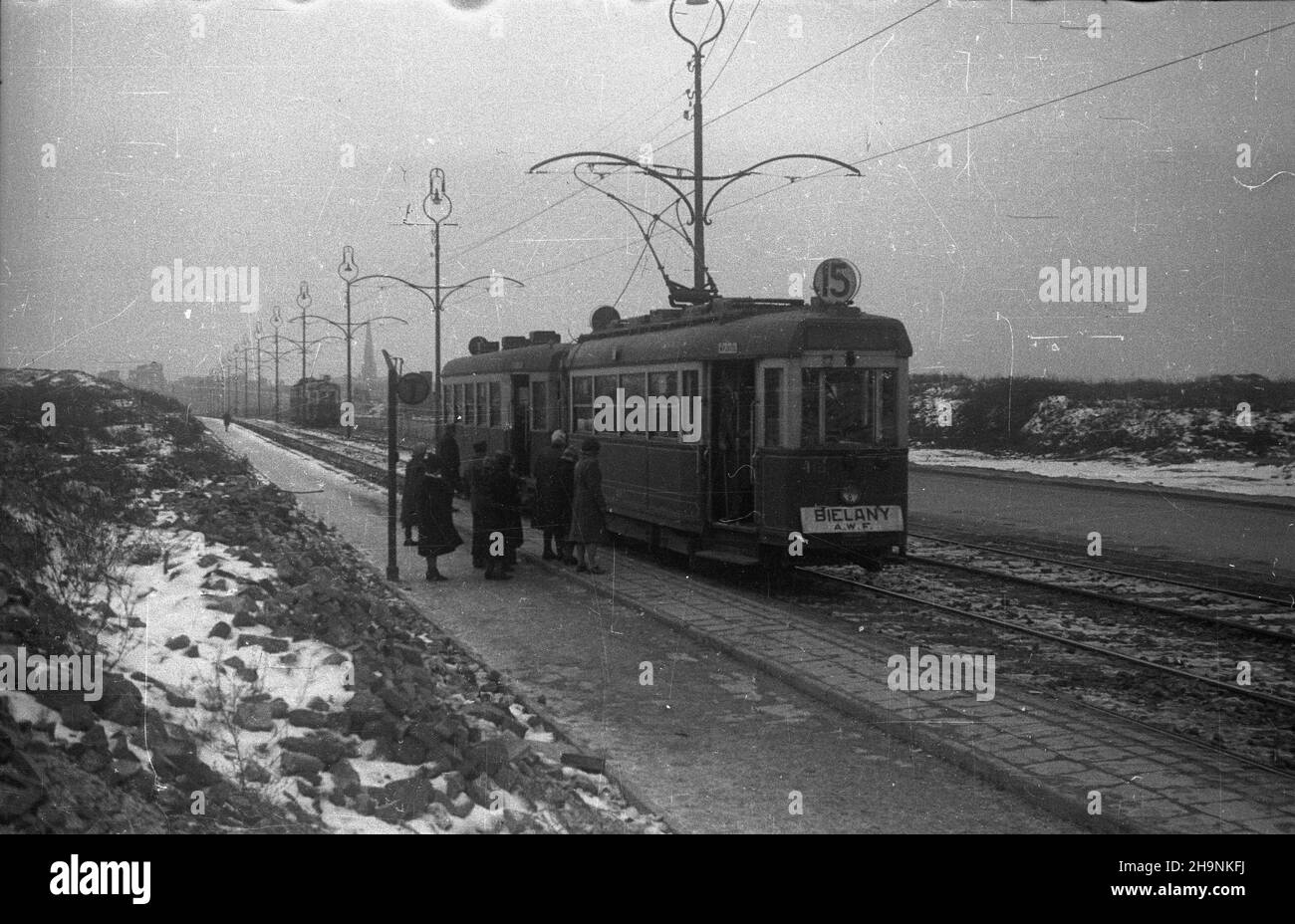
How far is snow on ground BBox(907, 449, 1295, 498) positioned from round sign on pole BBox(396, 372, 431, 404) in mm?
20333

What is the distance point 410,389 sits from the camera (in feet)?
44.6

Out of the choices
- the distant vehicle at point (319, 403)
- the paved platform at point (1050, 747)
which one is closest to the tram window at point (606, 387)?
the paved platform at point (1050, 747)

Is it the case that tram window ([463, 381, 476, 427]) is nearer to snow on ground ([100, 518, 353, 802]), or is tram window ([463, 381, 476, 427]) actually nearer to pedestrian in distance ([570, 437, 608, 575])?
pedestrian in distance ([570, 437, 608, 575])

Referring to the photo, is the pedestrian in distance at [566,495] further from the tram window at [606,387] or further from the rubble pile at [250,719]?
the rubble pile at [250,719]

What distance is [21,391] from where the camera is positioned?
20.3 meters

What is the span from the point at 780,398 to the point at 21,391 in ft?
46.8

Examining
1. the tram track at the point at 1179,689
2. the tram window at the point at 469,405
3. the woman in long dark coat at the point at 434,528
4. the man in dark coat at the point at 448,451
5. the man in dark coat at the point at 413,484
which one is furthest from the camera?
the tram window at the point at 469,405

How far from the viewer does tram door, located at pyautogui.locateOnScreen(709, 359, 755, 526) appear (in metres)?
13.7

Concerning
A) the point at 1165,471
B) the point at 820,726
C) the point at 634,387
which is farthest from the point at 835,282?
the point at 1165,471

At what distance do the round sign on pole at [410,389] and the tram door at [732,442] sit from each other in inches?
133

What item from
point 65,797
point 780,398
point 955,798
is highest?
point 780,398

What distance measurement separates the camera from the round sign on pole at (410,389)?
13.5 metres

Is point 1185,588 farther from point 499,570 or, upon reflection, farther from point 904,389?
point 499,570
